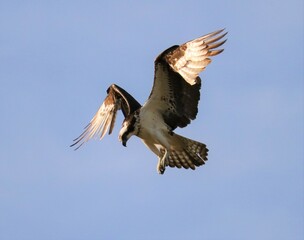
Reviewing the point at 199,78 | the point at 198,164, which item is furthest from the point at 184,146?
the point at 199,78

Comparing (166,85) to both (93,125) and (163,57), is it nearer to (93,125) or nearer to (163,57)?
(163,57)

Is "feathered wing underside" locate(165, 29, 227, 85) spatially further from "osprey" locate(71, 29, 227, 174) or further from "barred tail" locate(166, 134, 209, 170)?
"barred tail" locate(166, 134, 209, 170)

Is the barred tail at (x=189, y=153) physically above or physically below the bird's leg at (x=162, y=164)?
above

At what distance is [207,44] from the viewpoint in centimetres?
1859

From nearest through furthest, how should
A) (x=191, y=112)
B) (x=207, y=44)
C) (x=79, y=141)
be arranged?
(x=207, y=44)
(x=191, y=112)
(x=79, y=141)

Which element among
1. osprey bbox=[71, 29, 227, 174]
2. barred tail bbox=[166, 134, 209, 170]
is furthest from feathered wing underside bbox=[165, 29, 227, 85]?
barred tail bbox=[166, 134, 209, 170]

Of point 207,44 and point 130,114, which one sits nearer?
point 207,44

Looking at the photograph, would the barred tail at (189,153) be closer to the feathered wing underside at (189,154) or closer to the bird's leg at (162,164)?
the feathered wing underside at (189,154)

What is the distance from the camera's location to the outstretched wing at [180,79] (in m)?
18.7

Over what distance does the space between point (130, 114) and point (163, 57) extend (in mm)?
1398

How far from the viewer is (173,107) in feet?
65.6

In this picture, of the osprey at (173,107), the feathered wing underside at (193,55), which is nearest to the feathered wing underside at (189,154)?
the osprey at (173,107)

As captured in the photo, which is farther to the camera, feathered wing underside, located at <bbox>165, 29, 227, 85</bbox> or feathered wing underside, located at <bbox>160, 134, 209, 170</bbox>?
feathered wing underside, located at <bbox>160, 134, 209, 170</bbox>

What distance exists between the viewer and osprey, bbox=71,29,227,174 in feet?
61.8
